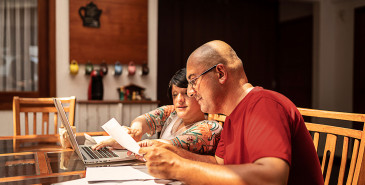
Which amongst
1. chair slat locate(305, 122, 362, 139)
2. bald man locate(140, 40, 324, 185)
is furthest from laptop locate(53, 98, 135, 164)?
chair slat locate(305, 122, 362, 139)

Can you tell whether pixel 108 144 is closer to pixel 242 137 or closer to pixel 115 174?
pixel 115 174

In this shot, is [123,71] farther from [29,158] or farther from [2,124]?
[29,158]

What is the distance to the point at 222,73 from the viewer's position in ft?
3.29

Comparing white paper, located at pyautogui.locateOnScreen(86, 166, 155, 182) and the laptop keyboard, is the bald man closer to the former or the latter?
white paper, located at pyautogui.locateOnScreen(86, 166, 155, 182)

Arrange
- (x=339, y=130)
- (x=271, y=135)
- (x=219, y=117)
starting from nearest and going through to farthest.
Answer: (x=271, y=135) → (x=339, y=130) → (x=219, y=117)

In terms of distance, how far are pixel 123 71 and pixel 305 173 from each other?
3334 mm

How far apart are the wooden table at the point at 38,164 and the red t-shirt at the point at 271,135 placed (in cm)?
55

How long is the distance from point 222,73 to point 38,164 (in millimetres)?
817

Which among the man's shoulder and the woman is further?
the woman

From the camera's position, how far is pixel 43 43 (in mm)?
3875

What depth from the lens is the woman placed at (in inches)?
55.0

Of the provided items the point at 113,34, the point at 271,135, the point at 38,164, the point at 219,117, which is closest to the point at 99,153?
the point at 38,164

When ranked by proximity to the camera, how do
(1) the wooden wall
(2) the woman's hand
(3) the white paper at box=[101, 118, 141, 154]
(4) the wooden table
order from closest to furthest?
(4) the wooden table
(3) the white paper at box=[101, 118, 141, 154]
(2) the woman's hand
(1) the wooden wall

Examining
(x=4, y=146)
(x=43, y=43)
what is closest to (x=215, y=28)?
(x=43, y=43)
